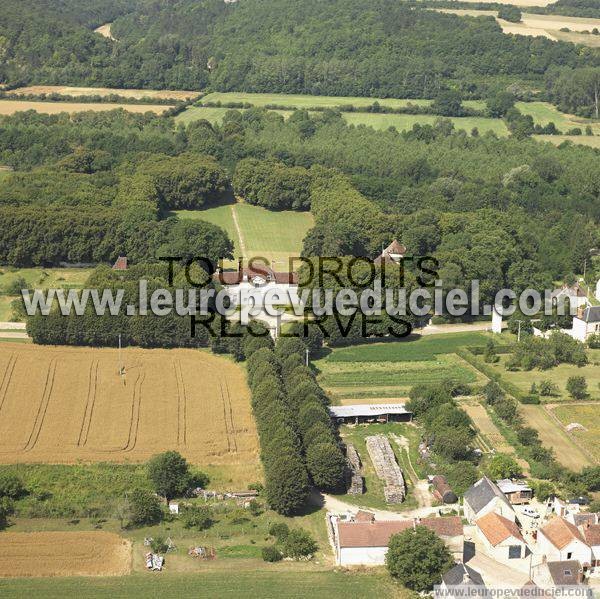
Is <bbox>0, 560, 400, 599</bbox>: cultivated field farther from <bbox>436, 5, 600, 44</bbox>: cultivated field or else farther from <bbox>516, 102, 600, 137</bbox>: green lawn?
<bbox>436, 5, 600, 44</bbox>: cultivated field

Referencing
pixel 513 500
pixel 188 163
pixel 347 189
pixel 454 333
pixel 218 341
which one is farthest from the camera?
pixel 188 163

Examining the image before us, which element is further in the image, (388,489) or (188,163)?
(188,163)

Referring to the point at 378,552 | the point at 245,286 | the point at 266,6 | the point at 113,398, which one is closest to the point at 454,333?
the point at 245,286

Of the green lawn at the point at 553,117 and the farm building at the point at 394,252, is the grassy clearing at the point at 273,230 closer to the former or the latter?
the farm building at the point at 394,252

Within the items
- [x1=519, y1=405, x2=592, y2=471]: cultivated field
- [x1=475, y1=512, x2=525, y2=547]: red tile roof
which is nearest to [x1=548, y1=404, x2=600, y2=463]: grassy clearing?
[x1=519, y1=405, x2=592, y2=471]: cultivated field

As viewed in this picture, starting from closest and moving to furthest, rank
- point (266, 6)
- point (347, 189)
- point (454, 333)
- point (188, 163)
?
1. point (454, 333)
2. point (347, 189)
3. point (188, 163)
4. point (266, 6)

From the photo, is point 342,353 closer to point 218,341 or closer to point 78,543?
point 218,341

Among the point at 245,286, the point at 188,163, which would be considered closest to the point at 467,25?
the point at 188,163
